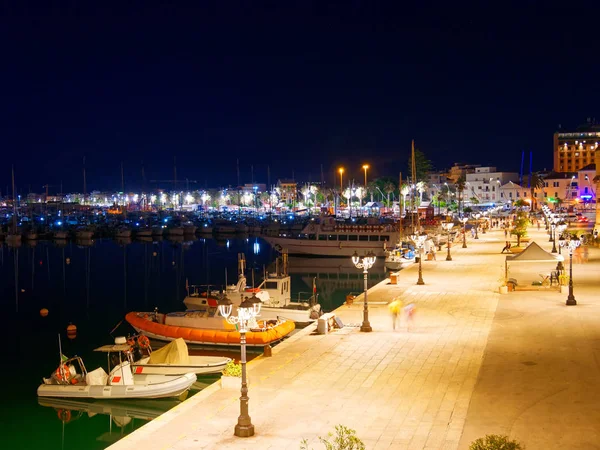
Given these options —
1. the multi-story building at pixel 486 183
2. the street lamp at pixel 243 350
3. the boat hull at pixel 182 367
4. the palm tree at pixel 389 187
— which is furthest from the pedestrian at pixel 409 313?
the palm tree at pixel 389 187

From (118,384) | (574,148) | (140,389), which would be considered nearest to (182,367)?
(140,389)

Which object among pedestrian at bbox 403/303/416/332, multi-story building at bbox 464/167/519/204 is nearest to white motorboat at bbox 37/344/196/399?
pedestrian at bbox 403/303/416/332

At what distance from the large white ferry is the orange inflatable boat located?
42.8 metres

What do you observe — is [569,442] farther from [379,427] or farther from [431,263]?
[431,263]

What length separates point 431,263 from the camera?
47.4 metres

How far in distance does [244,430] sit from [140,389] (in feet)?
27.7

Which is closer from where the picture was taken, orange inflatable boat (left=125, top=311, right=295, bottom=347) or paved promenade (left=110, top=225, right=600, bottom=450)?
paved promenade (left=110, top=225, right=600, bottom=450)

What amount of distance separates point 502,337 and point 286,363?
710 cm

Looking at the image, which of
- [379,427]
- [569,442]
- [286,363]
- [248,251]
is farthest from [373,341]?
[248,251]

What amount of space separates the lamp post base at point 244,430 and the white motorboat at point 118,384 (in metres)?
8.02

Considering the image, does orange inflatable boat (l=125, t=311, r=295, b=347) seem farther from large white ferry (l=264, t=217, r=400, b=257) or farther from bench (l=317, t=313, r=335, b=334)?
large white ferry (l=264, t=217, r=400, b=257)

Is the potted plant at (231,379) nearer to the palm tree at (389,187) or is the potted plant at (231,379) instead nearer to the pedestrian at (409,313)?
the pedestrian at (409,313)

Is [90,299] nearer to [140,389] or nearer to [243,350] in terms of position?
[140,389]

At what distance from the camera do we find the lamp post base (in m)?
12.8
